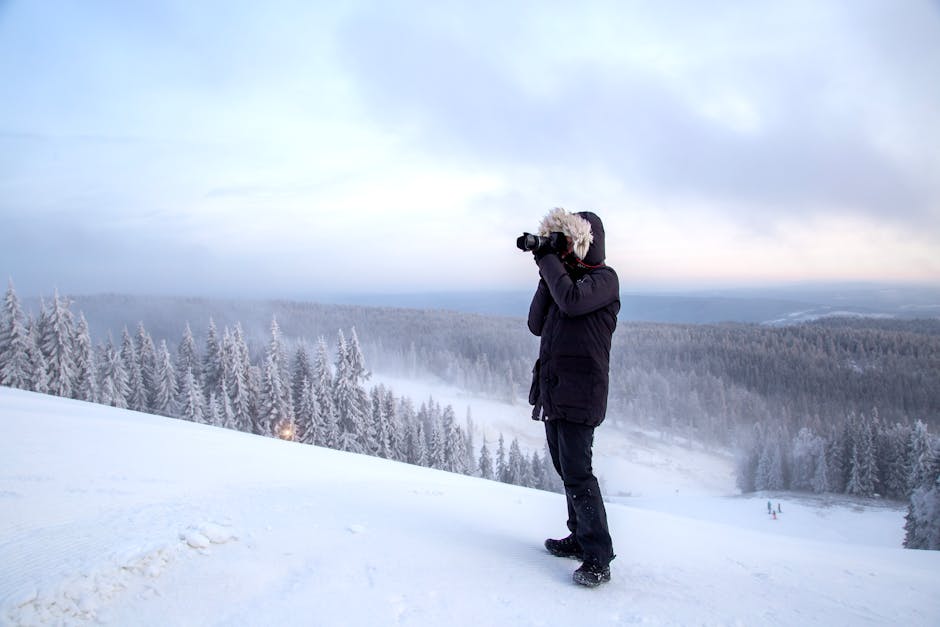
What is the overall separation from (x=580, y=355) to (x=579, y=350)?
0.05 metres

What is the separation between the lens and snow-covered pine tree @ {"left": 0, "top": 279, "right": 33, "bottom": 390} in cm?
2811

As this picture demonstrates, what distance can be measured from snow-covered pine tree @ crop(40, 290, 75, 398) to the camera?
3895 centimetres

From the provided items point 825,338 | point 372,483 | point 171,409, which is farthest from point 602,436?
point 372,483

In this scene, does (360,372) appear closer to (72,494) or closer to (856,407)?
(72,494)

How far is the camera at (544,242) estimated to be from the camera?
352 centimetres

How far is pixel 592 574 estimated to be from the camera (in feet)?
11.0

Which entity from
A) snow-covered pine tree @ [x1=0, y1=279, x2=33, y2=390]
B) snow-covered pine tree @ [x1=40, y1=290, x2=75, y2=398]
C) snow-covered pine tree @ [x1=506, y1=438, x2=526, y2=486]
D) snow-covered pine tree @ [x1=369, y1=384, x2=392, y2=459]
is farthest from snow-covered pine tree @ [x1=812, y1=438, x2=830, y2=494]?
→ snow-covered pine tree @ [x1=0, y1=279, x2=33, y2=390]

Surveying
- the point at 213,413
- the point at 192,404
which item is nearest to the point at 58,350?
the point at 192,404

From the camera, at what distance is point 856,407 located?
250ft

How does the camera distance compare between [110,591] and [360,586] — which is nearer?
[110,591]

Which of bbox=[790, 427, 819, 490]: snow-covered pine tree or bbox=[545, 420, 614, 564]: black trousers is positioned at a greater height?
bbox=[545, 420, 614, 564]: black trousers

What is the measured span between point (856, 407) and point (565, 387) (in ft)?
322

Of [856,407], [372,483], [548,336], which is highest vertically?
[548,336]

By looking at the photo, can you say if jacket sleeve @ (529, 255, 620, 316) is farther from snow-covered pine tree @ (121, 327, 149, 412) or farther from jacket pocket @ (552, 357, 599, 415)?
snow-covered pine tree @ (121, 327, 149, 412)
